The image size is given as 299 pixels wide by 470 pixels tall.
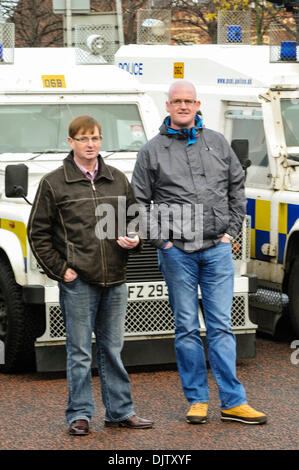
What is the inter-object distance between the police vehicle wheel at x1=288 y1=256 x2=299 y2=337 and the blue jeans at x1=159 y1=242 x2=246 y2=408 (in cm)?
269

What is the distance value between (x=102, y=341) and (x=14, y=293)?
67.9 inches

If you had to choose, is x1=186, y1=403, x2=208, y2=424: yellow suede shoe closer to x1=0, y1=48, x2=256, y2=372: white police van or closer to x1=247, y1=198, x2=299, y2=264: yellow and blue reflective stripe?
x1=0, y1=48, x2=256, y2=372: white police van

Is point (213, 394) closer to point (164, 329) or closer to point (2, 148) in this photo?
point (164, 329)

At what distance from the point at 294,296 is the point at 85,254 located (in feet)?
11.3

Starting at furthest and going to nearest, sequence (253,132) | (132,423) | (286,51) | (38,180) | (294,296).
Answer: (286,51) → (253,132) → (294,296) → (38,180) → (132,423)

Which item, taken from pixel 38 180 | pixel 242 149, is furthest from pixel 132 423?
pixel 242 149

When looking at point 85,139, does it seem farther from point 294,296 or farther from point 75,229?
point 294,296

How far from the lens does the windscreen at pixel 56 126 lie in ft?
28.3

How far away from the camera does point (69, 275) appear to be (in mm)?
5898

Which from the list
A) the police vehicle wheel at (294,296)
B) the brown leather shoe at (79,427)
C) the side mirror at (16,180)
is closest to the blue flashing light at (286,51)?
the police vehicle wheel at (294,296)

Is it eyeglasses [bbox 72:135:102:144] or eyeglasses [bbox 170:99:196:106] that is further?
eyeglasses [bbox 170:99:196:106]

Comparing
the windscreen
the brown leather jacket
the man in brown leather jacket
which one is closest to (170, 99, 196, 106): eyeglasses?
the man in brown leather jacket

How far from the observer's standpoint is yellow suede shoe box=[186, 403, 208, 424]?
20.7 feet

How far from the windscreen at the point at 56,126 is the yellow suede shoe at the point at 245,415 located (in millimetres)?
3054
